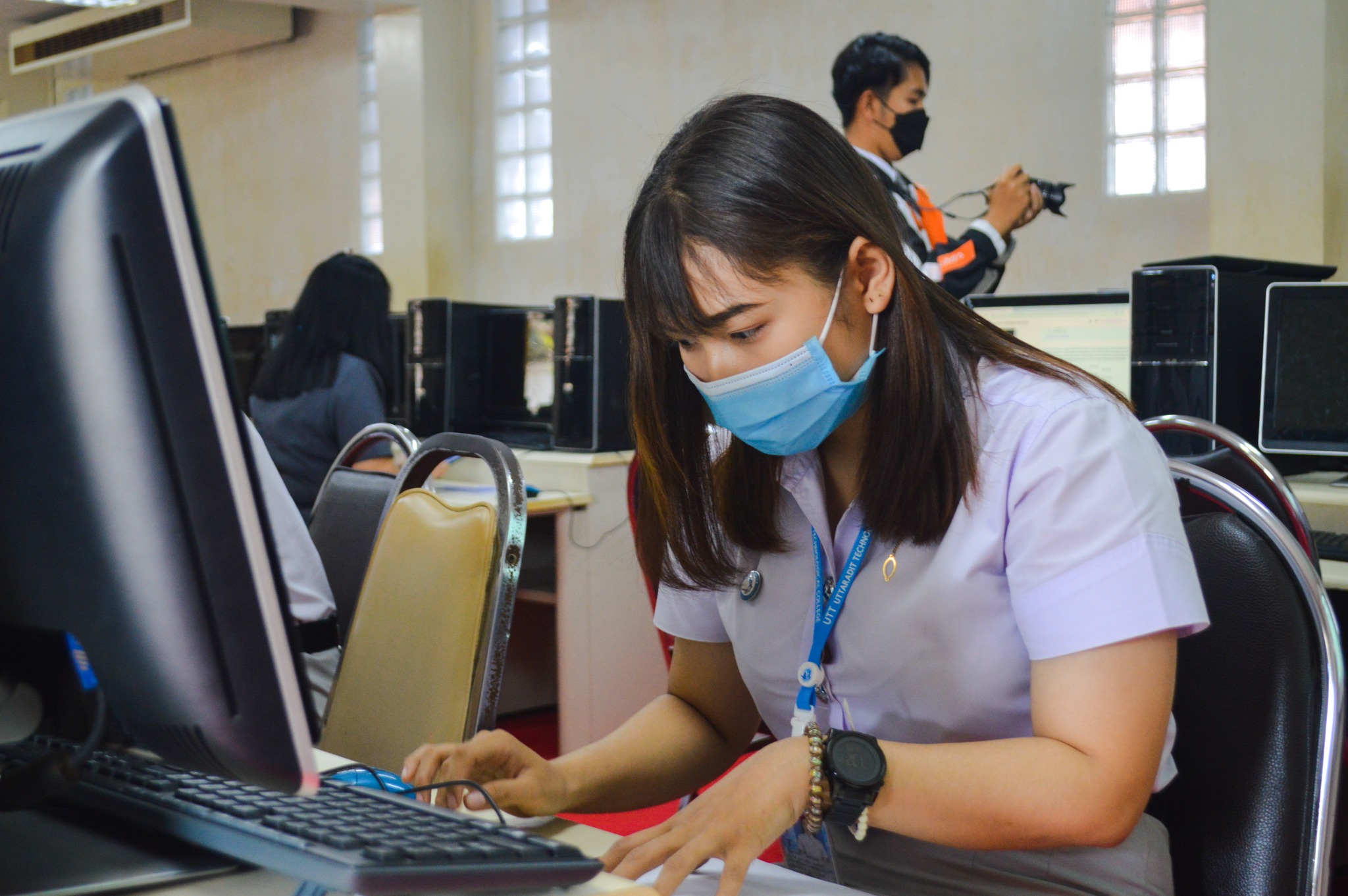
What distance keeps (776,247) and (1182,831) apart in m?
0.54

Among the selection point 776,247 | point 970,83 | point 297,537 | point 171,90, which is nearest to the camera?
point 776,247

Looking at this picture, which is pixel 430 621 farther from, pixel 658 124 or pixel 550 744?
pixel 658 124

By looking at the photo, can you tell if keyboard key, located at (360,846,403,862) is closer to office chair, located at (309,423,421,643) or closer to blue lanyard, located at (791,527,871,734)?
blue lanyard, located at (791,527,871,734)

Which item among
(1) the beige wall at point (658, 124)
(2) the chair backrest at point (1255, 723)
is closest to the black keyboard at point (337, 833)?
(2) the chair backrest at point (1255, 723)

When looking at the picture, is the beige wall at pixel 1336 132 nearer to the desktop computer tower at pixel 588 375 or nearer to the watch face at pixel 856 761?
the desktop computer tower at pixel 588 375

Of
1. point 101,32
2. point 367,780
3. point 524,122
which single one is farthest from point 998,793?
point 101,32

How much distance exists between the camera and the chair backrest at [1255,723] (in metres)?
0.86

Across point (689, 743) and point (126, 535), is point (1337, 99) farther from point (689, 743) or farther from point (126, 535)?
point (126, 535)

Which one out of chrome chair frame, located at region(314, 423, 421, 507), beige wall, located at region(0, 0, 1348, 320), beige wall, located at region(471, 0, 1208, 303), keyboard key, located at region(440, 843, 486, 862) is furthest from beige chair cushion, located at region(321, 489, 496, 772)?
beige wall, located at region(471, 0, 1208, 303)

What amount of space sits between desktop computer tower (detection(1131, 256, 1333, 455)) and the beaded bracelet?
6.28ft

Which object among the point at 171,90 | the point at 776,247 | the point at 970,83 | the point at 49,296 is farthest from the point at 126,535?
the point at 171,90

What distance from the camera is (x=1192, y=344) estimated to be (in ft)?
8.09

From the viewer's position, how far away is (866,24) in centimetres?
479

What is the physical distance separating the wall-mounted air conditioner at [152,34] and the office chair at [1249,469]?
627 centimetres
